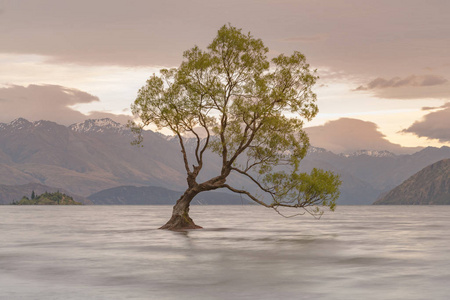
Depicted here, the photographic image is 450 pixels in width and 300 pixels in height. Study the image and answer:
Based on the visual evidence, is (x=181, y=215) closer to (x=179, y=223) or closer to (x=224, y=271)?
(x=179, y=223)

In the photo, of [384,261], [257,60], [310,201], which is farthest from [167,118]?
[384,261]

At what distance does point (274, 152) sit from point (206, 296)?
53576 mm

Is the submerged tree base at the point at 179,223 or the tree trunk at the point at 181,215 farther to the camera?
the submerged tree base at the point at 179,223

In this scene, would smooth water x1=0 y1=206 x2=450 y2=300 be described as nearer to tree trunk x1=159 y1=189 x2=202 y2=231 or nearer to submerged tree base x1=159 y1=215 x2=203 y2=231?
tree trunk x1=159 y1=189 x2=202 y2=231

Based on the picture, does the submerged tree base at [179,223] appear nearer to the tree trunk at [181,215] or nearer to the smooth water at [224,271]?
the tree trunk at [181,215]

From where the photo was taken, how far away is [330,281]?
36969 millimetres

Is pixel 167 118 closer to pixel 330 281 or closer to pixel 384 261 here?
pixel 384 261

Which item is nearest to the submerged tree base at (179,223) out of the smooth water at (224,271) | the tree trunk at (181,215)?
the tree trunk at (181,215)

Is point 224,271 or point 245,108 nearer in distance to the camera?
point 224,271

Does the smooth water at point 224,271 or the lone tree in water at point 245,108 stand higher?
the lone tree in water at point 245,108

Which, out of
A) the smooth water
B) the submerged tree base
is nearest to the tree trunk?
the submerged tree base

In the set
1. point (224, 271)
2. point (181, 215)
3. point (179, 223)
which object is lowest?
Answer: point (224, 271)

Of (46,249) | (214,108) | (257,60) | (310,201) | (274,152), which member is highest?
(257,60)

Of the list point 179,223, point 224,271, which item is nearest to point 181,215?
point 179,223
